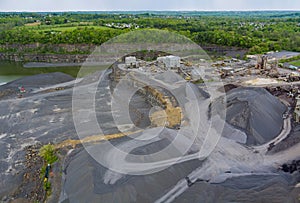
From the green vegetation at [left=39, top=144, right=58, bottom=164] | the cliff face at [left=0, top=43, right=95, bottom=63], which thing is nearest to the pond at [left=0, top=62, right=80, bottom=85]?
the cliff face at [left=0, top=43, right=95, bottom=63]

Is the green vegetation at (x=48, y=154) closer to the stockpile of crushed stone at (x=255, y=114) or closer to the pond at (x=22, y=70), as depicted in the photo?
the stockpile of crushed stone at (x=255, y=114)

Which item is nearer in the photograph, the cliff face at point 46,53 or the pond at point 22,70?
the pond at point 22,70

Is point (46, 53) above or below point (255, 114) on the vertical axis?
below

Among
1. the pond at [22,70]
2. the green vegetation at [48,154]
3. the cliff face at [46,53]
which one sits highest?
the cliff face at [46,53]

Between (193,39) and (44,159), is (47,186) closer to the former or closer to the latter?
(44,159)

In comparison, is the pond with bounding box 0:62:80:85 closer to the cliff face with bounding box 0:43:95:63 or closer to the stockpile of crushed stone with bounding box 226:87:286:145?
the cliff face with bounding box 0:43:95:63

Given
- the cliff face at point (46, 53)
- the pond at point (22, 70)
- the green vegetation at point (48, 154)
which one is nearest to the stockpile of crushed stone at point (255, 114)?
the green vegetation at point (48, 154)

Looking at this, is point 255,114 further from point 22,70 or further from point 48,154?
point 22,70

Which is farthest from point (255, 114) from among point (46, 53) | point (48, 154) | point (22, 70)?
point (46, 53)

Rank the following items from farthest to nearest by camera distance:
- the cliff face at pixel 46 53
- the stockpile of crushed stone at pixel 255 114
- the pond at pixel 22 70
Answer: the cliff face at pixel 46 53 < the pond at pixel 22 70 < the stockpile of crushed stone at pixel 255 114
